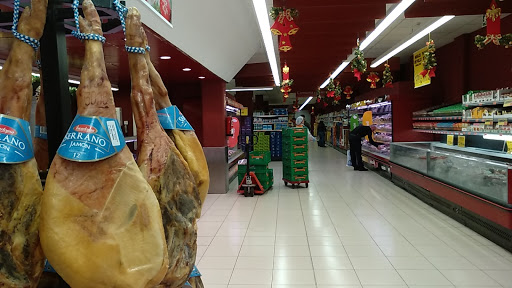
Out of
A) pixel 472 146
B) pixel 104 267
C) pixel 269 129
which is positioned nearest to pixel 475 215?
pixel 472 146

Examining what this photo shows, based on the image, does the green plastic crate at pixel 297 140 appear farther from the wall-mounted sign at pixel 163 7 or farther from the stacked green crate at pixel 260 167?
the wall-mounted sign at pixel 163 7

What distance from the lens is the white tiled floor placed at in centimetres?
376

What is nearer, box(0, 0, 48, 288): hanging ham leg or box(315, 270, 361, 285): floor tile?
box(0, 0, 48, 288): hanging ham leg

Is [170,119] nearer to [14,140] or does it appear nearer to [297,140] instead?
[14,140]

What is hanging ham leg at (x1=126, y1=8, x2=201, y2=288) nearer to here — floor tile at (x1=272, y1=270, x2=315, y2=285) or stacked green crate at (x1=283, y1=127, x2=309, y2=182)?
floor tile at (x1=272, y1=270, x2=315, y2=285)

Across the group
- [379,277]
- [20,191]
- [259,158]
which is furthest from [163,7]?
[259,158]

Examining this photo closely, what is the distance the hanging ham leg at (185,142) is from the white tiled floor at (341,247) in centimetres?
301

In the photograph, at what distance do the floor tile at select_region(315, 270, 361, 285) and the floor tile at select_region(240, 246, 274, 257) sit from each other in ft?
2.70

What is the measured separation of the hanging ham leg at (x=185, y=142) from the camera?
947mm

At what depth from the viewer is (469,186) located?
5371 millimetres

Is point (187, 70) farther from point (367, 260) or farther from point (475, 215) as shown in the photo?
point (475, 215)

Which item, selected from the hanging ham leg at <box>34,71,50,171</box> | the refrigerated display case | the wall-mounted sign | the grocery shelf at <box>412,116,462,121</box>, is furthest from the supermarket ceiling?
the hanging ham leg at <box>34,71,50,171</box>

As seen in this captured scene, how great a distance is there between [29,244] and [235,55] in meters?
7.69

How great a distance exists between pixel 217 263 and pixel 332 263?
1.38 metres
